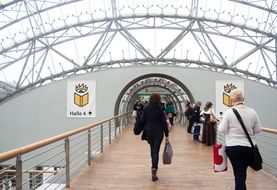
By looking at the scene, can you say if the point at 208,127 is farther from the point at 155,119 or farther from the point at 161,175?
the point at 155,119

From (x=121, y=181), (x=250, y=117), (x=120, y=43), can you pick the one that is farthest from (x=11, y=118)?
(x=250, y=117)

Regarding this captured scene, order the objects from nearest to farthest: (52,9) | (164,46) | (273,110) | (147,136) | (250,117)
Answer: (250,117) < (147,136) < (273,110) < (52,9) < (164,46)

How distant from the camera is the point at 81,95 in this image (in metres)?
25.2

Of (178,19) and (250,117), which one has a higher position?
(178,19)

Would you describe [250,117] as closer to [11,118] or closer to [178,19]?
[11,118]

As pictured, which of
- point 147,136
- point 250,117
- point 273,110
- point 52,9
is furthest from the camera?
point 52,9

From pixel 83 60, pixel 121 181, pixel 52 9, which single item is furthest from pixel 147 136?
pixel 83 60

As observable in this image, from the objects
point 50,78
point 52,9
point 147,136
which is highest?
point 52,9

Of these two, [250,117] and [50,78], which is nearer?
[250,117]

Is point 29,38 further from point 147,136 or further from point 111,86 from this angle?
point 147,136

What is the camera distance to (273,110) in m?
25.6

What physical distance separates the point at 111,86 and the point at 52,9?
410 inches

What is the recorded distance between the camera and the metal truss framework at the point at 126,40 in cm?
3291

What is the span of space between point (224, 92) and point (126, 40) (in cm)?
1331
